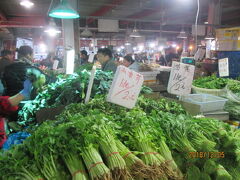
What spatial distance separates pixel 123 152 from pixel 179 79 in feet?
5.95

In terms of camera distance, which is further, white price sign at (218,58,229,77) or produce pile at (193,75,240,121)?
white price sign at (218,58,229,77)

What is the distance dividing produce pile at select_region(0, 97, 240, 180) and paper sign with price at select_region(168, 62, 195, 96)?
106 cm

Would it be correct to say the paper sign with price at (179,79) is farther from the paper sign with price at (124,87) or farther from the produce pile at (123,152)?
the produce pile at (123,152)

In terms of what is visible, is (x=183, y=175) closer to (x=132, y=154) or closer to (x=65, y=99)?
(x=132, y=154)

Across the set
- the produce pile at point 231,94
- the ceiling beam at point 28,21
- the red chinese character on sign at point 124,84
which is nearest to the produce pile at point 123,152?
the red chinese character on sign at point 124,84

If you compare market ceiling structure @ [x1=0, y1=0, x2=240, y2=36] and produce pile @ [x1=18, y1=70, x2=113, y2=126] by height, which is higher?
market ceiling structure @ [x1=0, y1=0, x2=240, y2=36]

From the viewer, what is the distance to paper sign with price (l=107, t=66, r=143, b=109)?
90.7 inches

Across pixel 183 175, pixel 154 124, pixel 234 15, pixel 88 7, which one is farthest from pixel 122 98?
pixel 234 15

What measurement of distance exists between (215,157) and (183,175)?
35 cm

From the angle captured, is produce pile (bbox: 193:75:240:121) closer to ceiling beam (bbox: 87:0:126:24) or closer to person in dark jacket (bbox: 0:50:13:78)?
person in dark jacket (bbox: 0:50:13:78)

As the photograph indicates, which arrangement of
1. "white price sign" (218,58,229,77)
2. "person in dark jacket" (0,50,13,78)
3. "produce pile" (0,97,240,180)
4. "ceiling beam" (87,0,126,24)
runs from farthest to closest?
1. "ceiling beam" (87,0,126,24)
2. "person in dark jacket" (0,50,13,78)
3. "white price sign" (218,58,229,77)
4. "produce pile" (0,97,240,180)

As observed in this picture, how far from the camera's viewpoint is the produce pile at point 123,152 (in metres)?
1.51

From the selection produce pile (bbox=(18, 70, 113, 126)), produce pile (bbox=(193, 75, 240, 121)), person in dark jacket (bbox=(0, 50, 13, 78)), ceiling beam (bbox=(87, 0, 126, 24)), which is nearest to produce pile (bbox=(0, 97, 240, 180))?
produce pile (bbox=(18, 70, 113, 126))

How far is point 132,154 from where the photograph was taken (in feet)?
5.41
